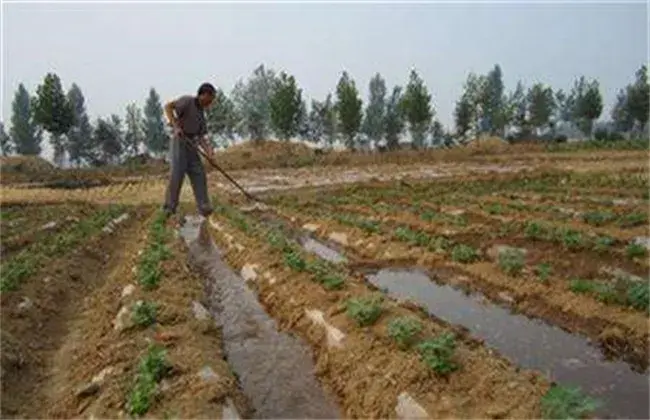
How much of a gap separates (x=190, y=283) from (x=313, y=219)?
23.0 feet

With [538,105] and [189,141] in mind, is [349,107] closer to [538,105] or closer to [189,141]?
[538,105]

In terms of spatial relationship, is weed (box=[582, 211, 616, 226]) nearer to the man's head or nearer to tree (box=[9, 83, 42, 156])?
the man's head

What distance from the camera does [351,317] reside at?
22.5ft

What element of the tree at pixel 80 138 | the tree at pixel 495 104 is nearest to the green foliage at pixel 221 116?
the tree at pixel 80 138

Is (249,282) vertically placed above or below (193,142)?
below

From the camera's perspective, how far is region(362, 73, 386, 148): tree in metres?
89.7

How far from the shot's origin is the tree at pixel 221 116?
67.5m

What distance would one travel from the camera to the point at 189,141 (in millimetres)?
11875

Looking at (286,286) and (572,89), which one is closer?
(286,286)

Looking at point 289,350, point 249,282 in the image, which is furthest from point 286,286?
point 289,350

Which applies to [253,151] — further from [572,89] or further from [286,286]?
[286,286]

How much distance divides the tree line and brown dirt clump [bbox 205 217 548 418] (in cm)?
4981

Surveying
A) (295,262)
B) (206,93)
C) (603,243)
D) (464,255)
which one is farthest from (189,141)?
(603,243)

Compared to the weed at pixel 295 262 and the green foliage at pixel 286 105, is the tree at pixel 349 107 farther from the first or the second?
the weed at pixel 295 262
